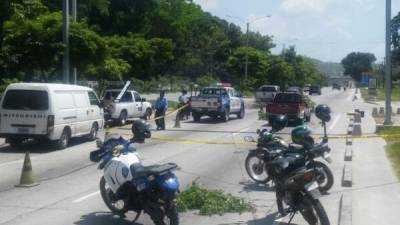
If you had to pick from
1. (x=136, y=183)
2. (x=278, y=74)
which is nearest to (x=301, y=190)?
(x=136, y=183)

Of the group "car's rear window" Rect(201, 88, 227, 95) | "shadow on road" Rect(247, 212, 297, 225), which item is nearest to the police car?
"car's rear window" Rect(201, 88, 227, 95)

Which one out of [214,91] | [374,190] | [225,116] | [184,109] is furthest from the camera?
[214,91]

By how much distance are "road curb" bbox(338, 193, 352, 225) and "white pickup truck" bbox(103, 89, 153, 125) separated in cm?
1903

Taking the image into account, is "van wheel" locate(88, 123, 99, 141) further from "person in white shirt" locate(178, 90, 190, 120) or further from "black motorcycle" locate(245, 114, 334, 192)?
"person in white shirt" locate(178, 90, 190, 120)

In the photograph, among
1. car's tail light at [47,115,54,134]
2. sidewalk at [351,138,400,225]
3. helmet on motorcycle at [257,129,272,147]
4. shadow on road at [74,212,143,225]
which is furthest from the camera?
car's tail light at [47,115,54,134]

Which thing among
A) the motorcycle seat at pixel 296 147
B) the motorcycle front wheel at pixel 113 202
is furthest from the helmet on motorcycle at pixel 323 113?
the motorcycle front wheel at pixel 113 202

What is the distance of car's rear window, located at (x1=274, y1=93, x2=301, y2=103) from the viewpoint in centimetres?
3275

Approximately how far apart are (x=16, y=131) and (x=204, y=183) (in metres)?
8.03

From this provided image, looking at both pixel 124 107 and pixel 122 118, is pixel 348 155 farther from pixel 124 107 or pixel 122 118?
pixel 124 107

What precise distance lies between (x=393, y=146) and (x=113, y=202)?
40.6 feet

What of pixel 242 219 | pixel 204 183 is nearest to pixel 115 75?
pixel 204 183

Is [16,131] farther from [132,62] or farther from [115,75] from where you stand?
[132,62]

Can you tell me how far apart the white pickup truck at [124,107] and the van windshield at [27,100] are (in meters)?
10.1

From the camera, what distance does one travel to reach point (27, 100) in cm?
1920
